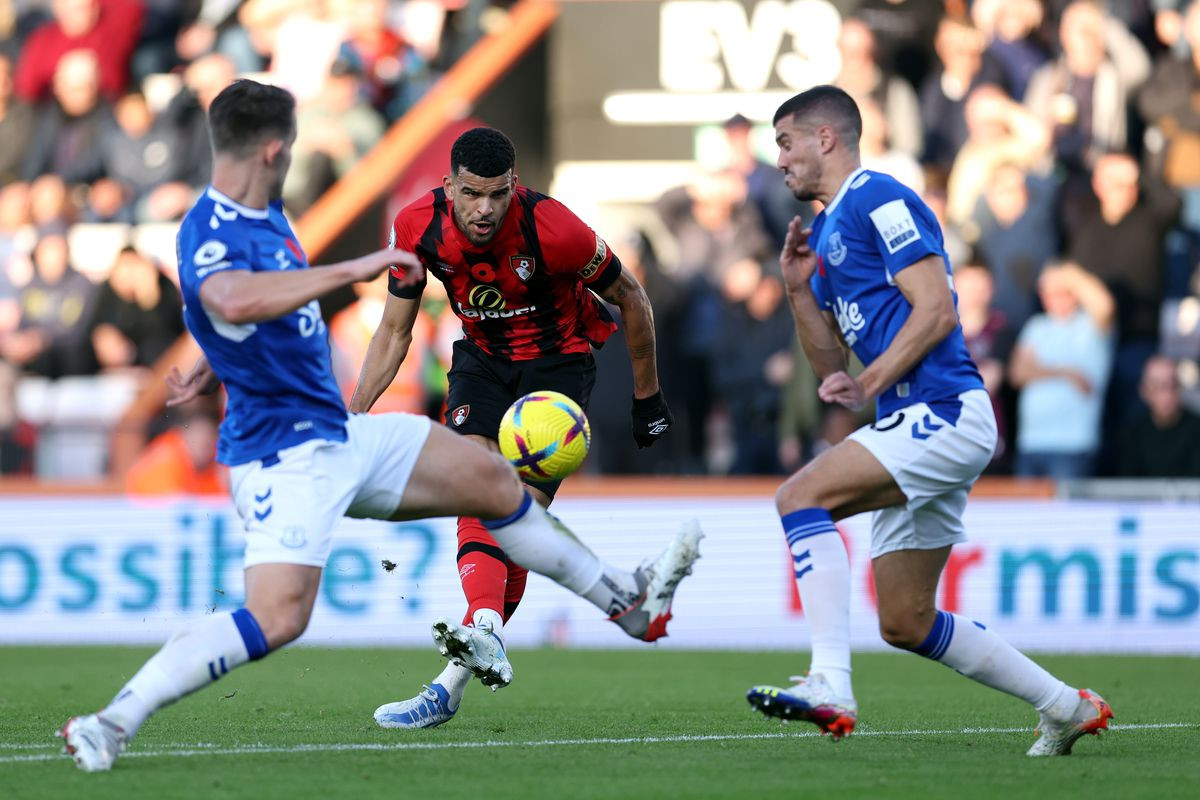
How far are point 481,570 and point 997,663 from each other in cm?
227

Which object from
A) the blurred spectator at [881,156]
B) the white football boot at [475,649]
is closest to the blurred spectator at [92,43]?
the blurred spectator at [881,156]

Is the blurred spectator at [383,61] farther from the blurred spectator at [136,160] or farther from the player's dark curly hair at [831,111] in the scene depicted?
the player's dark curly hair at [831,111]

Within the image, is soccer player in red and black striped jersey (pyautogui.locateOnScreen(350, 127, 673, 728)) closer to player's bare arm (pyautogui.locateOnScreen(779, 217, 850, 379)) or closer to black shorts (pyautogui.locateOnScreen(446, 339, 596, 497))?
black shorts (pyautogui.locateOnScreen(446, 339, 596, 497))

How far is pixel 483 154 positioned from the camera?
763cm

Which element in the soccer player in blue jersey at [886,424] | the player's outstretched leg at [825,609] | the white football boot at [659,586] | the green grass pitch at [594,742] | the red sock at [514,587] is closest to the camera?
the green grass pitch at [594,742]

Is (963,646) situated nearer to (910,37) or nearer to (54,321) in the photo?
(910,37)

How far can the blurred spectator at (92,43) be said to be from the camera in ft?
63.0

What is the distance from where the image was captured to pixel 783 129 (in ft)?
24.0

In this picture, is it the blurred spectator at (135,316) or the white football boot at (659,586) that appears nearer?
the white football boot at (659,586)

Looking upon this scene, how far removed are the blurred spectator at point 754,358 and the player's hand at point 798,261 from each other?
25.9 ft

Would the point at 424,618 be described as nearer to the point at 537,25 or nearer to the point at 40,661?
the point at 40,661

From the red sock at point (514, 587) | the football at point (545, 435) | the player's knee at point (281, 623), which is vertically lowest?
the red sock at point (514, 587)

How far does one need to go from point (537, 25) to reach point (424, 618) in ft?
21.7

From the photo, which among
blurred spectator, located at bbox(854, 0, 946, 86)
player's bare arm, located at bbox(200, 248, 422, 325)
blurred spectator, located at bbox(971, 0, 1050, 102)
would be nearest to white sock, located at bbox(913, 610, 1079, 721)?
player's bare arm, located at bbox(200, 248, 422, 325)
